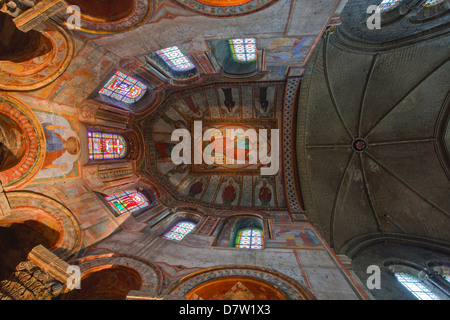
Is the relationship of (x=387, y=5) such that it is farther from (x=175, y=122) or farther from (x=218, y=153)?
(x=175, y=122)

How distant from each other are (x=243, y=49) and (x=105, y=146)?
295 inches

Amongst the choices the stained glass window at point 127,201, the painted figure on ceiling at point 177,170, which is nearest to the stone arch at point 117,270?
the stained glass window at point 127,201

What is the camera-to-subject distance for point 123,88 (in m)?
8.95

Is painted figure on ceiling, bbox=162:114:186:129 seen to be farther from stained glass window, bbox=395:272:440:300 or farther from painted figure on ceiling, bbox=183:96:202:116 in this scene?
stained glass window, bbox=395:272:440:300

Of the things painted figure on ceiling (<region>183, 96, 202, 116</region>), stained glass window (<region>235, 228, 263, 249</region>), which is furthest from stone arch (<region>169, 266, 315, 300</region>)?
painted figure on ceiling (<region>183, 96, 202, 116</region>)

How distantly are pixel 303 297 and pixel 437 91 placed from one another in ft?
35.3

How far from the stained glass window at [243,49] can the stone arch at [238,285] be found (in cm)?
813

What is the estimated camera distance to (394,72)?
31.1 ft

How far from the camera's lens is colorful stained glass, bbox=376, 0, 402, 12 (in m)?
7.79

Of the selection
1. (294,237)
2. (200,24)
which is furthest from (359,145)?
(200,24)

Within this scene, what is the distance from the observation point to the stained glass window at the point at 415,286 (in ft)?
21.4

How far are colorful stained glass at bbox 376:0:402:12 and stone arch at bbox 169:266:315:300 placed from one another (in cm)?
1032

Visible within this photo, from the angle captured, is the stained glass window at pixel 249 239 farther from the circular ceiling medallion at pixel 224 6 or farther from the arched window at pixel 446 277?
the circular ceiling medallion at pixel 224 6

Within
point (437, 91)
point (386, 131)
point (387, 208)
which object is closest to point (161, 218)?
point (387, 208)
